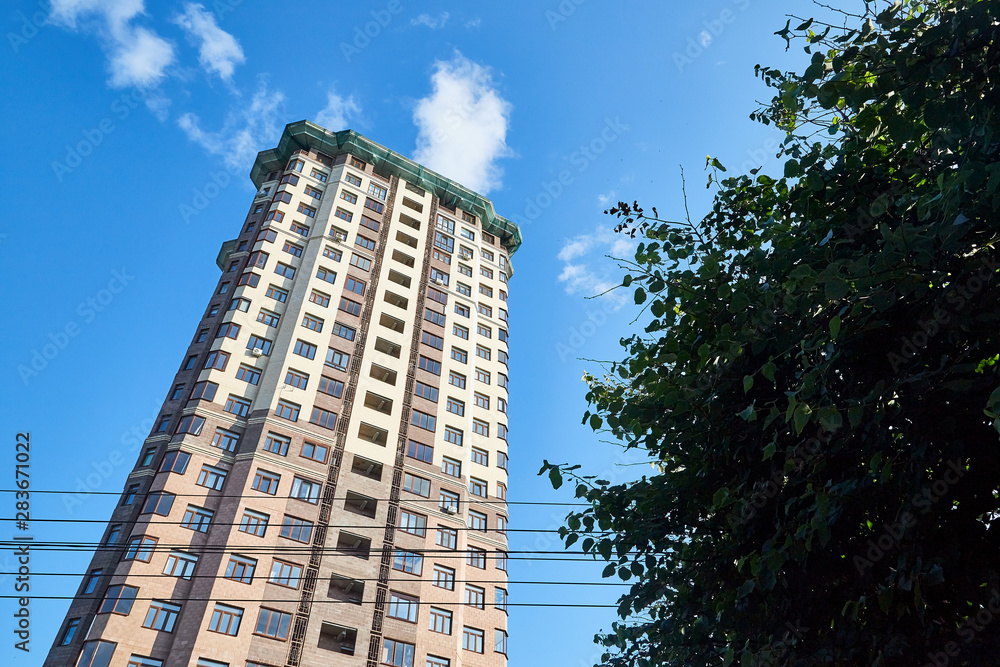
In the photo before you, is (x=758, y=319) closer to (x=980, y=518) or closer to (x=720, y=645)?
(x=980, y=518)

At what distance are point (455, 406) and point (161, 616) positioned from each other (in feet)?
61.6

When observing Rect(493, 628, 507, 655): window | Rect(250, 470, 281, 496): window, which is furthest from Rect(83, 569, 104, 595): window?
Rect(493, 628, 507, 655): window

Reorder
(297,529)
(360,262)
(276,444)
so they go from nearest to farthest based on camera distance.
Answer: (297,529) → (276,444) → (360,262)

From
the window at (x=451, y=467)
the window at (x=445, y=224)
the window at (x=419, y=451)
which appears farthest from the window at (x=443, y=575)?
the window at (x=445, y=224)

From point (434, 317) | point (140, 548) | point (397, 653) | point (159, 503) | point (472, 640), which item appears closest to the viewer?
point (140, 548)

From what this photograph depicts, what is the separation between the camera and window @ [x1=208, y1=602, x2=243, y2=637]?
89.0ft

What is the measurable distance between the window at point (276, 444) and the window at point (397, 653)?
10466 millimetres

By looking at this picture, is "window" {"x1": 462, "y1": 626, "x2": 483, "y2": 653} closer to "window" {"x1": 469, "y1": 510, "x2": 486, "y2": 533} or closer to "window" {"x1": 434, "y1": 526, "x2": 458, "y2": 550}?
"window" {"x1": 434, "y1": 526, "x2": 458, "y2": 550}

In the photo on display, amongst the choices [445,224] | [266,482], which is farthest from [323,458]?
[445,224]

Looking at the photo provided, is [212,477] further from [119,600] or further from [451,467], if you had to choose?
[451,467]

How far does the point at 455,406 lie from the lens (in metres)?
40.4

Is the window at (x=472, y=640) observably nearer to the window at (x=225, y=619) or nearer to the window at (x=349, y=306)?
the window at (x=225, y=619)

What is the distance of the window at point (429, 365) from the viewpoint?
40.8 meters

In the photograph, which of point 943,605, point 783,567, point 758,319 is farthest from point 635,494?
point 943,605
